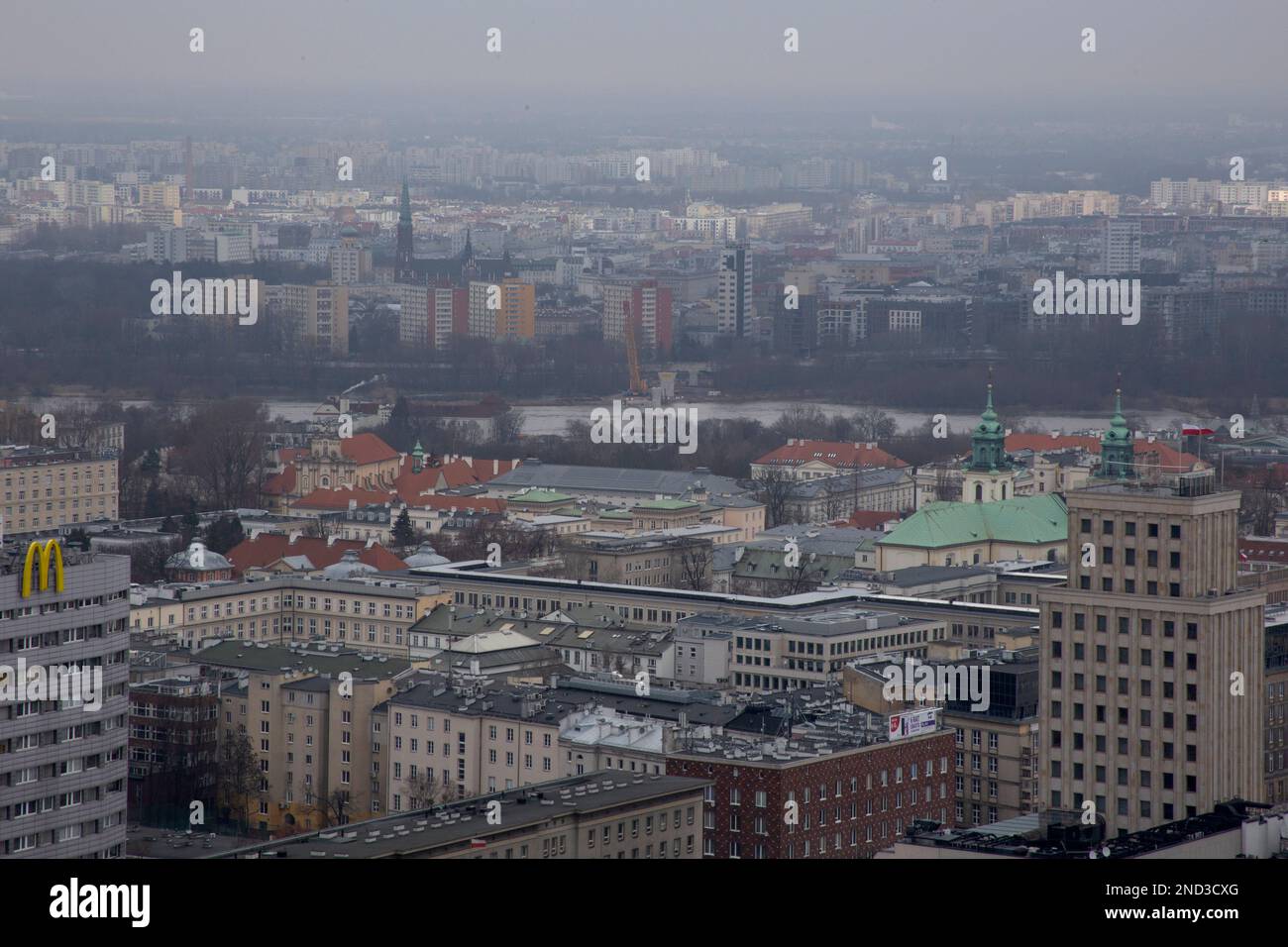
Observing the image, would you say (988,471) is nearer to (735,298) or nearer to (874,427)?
(874,427)

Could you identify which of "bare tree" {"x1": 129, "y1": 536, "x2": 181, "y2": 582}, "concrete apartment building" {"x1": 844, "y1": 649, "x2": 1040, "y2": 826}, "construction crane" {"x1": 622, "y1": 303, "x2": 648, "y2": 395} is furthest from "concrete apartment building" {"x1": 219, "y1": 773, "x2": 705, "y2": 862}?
"construction crane" {"x1": 622, "y1": 303, "x2": 648, "y2": 395}

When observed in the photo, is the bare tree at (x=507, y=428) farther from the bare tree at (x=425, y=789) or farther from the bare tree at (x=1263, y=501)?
the bare tree at (x=425, y=789)

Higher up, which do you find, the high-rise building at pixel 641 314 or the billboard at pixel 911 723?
the high-rise building at pixel 641 314

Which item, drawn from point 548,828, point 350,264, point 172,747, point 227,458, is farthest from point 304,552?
point 350,264

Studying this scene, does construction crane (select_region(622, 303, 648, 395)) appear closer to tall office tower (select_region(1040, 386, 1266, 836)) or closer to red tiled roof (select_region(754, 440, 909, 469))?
red tiled roof (select_region(754, 440, 909, 469))

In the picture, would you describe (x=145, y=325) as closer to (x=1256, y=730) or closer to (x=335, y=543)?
(x=335, y=543)

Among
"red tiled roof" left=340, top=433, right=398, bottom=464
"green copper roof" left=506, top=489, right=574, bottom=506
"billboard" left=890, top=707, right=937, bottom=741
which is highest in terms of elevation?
"red tiled roof" left=340, top=433, right=398, bottom=464

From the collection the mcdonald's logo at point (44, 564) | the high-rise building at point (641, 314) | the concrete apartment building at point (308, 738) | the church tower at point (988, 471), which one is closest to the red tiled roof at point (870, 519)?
the church tower at point (988, 471)
